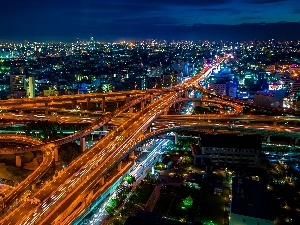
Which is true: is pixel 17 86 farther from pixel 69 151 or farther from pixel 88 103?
pixel 69 151

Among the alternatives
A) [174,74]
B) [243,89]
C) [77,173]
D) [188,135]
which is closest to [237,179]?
[77,173]

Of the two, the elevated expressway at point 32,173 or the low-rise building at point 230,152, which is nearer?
the elevated expressway at point 32,173

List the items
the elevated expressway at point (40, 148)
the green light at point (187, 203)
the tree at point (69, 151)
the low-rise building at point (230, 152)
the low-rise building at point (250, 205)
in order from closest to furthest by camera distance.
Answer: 1. the low-rise building at point (250, 205)
2. the elevated expressway at point (40, 148)
3. the green light at point (187, 203)
4. the low-rise building at point (230, 152)
5. the tree at point (69, 151)

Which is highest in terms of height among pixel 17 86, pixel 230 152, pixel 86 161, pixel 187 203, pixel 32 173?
pixel 17 86

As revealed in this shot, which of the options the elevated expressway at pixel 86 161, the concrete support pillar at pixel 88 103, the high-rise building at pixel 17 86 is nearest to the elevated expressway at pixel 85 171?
the elevated expressway at pixel 86 161

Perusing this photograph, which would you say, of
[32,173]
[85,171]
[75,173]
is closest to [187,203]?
[85,171]

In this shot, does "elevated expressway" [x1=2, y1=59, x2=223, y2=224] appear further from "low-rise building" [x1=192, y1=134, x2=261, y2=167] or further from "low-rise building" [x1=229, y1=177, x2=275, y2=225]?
"low-rise building" [x1=229, y1=177, x2=275, y2=225]

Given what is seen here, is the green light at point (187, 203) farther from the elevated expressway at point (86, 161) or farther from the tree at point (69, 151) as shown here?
the tree at point (69, 151)

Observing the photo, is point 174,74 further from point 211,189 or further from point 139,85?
point 211,189
